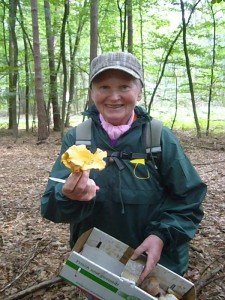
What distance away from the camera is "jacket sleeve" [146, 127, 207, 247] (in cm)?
181

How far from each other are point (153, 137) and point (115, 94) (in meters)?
0.34

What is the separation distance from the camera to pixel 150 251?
1769mm

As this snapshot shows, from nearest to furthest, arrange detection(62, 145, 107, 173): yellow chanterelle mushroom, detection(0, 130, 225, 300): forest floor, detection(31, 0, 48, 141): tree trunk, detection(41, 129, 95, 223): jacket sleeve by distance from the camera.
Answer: detection(62, 145, 107, 173): yellow chanterelle mushroom, detection(41, 129, 95, 223): jacket sleeve, detection(0, 130, 225, 300): forest floor, detection(31, 0, 48, 141): tree trunk

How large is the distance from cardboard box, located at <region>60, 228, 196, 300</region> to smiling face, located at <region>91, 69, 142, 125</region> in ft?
2.31

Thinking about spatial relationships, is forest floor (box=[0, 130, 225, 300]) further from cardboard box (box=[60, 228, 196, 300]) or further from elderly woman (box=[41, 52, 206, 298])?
elderly woman (box=[41, 52, 206, 298])

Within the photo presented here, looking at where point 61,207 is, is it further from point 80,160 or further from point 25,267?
point 25,267

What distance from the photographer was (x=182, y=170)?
72.1 inches

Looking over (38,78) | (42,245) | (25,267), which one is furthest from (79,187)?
(38,78)

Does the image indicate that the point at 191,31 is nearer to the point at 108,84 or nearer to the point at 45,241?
the point at 45,241

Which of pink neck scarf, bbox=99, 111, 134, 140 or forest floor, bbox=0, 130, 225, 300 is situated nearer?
pink neck scarf, bbox=99, 111, 134, 140

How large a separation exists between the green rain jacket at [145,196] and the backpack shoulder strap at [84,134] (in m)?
0.04

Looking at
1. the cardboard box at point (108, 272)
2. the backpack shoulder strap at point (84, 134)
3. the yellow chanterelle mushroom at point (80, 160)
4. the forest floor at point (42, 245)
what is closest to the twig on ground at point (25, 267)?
the forest floor at point (42, 245)

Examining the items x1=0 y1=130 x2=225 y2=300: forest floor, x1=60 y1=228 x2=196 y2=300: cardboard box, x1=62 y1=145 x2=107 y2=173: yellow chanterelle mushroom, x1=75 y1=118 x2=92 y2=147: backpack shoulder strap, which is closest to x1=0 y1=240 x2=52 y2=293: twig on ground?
x1=0 y1=130 x2=225 y2=300: forest floor

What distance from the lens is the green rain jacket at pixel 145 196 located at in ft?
5.96
